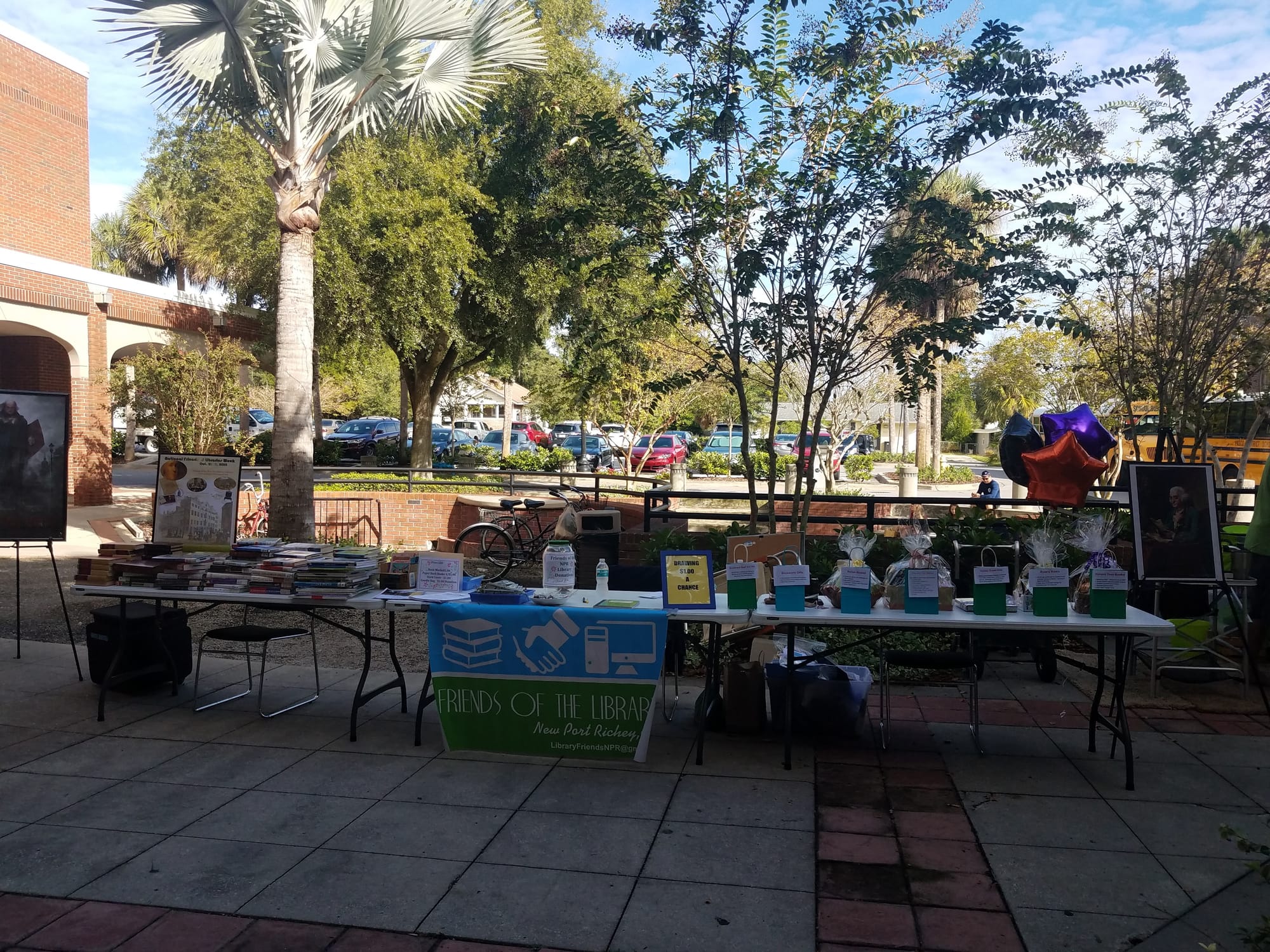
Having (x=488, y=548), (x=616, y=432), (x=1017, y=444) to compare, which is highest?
(x=616, y=432)

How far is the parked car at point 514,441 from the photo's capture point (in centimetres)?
3622

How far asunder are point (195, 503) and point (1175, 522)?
7.20m

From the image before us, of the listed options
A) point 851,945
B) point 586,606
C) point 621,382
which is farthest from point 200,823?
point 621,382

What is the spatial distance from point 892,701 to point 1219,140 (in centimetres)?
593

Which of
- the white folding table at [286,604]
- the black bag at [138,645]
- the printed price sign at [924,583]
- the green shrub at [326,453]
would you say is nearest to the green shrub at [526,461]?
the green shrub at [326,453]

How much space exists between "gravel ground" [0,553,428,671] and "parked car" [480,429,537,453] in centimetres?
2483

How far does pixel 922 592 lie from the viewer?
551 centimetres

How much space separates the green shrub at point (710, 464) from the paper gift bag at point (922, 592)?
25098 millimetres

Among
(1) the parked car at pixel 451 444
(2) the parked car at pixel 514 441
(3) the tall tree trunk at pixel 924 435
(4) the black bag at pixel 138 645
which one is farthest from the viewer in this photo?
(2) the parked car at pixel 514 441

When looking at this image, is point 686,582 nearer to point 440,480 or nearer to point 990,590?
point 990,590

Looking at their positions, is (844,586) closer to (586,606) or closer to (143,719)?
(586,606)

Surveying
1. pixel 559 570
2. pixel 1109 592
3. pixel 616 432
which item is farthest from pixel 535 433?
pixel 1109 592

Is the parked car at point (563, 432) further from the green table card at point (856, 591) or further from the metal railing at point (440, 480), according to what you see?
the green table card at point (856, 591)

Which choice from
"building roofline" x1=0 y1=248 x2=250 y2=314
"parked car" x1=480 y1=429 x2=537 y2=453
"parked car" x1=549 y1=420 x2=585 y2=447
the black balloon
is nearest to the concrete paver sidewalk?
the black balloon
